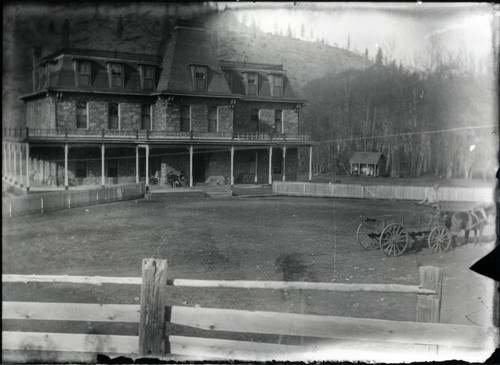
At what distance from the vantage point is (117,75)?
396 centimetres

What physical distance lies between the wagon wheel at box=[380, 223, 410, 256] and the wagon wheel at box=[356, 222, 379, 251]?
7cm

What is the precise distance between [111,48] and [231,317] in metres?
Result: 2.37

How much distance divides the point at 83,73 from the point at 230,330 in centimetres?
236

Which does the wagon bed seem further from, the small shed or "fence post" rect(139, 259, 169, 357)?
"fence post" rect(139, 259, 169, 357)

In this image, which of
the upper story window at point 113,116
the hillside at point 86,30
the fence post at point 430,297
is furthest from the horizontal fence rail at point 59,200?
the fence post at point 430,297

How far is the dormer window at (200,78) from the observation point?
4.04 meters

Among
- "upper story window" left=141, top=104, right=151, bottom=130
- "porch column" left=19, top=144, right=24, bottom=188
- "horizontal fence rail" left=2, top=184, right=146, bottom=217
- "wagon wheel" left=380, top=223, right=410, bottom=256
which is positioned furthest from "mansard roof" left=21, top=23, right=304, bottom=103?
"wagon wheel" left=380, top=223, right=410, bottom=256

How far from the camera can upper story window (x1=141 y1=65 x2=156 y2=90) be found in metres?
3.98

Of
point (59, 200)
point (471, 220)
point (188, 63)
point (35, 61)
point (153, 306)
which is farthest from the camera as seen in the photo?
point (471, 220)

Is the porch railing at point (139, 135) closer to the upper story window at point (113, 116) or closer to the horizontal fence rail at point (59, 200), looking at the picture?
the upper story window at point (113, 116)

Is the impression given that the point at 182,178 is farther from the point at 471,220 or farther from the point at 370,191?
the point at 471,220

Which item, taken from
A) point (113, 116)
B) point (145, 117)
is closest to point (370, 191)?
point (145, 117)

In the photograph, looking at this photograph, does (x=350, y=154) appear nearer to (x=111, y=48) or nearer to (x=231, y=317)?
(x=231, y=317)

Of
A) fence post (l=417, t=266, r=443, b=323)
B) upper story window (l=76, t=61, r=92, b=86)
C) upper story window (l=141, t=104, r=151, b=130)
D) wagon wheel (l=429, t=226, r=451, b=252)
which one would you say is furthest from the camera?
wagon wheel (l=429, t=226, r=451, b=252)
